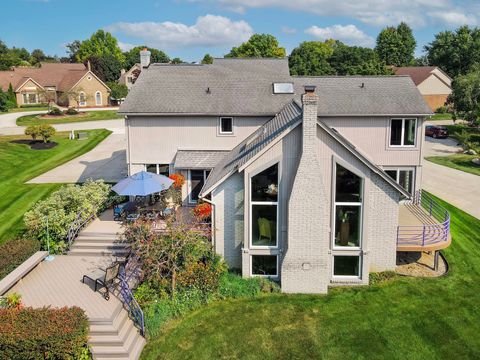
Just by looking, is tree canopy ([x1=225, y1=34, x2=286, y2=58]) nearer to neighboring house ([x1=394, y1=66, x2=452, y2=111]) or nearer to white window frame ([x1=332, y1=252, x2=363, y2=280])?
neighboring house ([x1=394, y1=66, x2=452, y2=111])

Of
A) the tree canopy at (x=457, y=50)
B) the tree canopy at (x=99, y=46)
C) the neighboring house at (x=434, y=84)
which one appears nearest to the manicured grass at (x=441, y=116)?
the neighboring house at (x=434, y=84)

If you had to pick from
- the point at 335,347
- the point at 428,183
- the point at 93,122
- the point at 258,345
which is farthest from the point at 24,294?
the point at 93,122

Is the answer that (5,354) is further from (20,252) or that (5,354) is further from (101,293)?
(20,252)

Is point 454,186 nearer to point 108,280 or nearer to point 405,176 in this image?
point 405,176

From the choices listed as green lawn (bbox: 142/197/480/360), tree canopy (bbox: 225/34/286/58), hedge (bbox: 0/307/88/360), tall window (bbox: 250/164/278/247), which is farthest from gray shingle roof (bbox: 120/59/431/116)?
tree canopy (bbox: 225/34/286/58)

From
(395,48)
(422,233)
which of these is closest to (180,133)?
(422,233)

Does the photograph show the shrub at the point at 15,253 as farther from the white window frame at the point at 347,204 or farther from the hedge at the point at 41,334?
the white window frame at the point at 347,204
